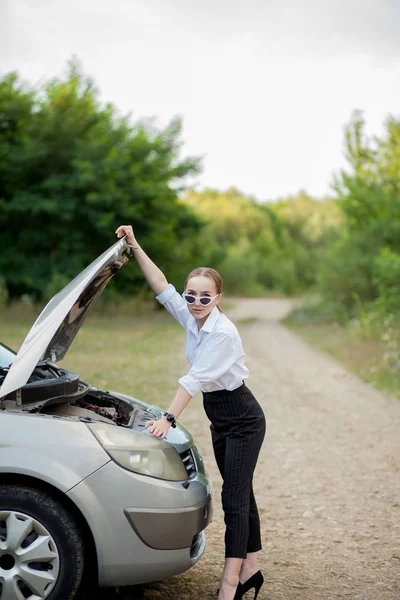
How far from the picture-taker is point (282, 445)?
27.4 feet

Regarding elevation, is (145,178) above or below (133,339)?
above

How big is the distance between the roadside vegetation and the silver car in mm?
16191

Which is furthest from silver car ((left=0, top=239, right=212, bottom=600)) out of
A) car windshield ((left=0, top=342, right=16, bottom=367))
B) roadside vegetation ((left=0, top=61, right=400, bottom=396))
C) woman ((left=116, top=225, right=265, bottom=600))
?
roadside vegetation ((left=0, top=61, right=400, bottom=396))

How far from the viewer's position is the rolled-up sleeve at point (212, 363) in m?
3.71

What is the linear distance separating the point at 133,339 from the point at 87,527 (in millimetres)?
18605

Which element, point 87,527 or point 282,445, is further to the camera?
point 282,445

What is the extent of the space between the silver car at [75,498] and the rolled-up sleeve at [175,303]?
60 centimetres

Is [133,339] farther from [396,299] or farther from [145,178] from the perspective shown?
[145,178]

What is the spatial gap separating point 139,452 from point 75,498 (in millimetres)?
378

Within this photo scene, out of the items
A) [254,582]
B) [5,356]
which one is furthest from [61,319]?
[254,582]

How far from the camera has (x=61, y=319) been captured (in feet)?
11.6

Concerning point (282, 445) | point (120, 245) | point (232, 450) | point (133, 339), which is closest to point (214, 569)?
point (232, 450)

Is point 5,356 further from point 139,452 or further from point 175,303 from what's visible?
point 139,452

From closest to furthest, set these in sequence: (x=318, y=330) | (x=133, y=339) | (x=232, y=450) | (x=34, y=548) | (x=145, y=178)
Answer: (x=34, y=548)
(x=232, y=450)
(x=133, y=339)
(x=318, y=330)
(x=145, y=178)
